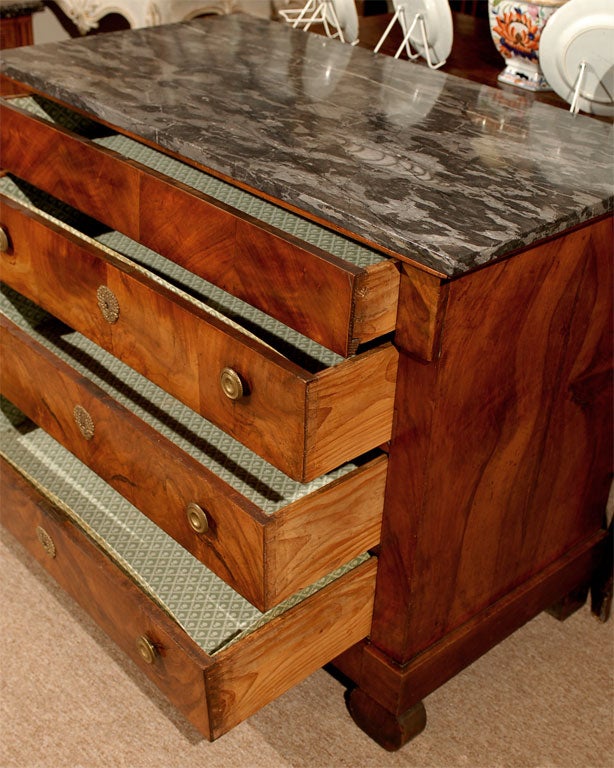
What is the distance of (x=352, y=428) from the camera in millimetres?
836

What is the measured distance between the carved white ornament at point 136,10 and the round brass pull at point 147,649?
1715 mm

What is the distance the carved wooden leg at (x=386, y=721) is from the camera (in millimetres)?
1078

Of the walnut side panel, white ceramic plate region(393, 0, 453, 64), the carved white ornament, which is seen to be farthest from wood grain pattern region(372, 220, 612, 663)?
the carved white ornament

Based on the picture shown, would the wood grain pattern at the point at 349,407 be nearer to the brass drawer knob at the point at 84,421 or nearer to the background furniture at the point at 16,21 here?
the brass drawer knob at the point at 84,421

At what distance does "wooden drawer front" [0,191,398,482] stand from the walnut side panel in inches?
8.3

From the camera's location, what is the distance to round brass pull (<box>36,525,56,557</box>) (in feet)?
3.62

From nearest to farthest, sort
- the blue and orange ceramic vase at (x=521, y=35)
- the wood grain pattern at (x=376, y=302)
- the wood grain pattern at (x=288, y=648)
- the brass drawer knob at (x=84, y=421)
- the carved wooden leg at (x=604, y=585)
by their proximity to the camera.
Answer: the wood grain pattern at (x=376, y=302) < the wood grain pattern at (x=288, y=648) < the brass drawer knob at (x=84, y=421) < the blue and orange ceramic vase at (x=521, y=35) < the carved wooden leg at (x=604, y=585)

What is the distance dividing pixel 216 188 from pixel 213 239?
0.65 feet

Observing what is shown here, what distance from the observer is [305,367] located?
0.97m

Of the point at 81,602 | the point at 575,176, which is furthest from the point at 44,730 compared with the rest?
the point at 575,176

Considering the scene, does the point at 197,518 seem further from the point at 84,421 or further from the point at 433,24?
the point at 433,24

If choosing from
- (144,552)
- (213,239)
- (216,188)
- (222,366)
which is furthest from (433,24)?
(144,552)

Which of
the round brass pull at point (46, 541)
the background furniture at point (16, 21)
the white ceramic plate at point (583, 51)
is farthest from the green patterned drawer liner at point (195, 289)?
the background furniture at point (16, 21)

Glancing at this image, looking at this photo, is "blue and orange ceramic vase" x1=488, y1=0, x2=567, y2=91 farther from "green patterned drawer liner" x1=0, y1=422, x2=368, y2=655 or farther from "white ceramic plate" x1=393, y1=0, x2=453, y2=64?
"green patterned drawer liner" x1=0, y1=422, x2=368, y2=655
